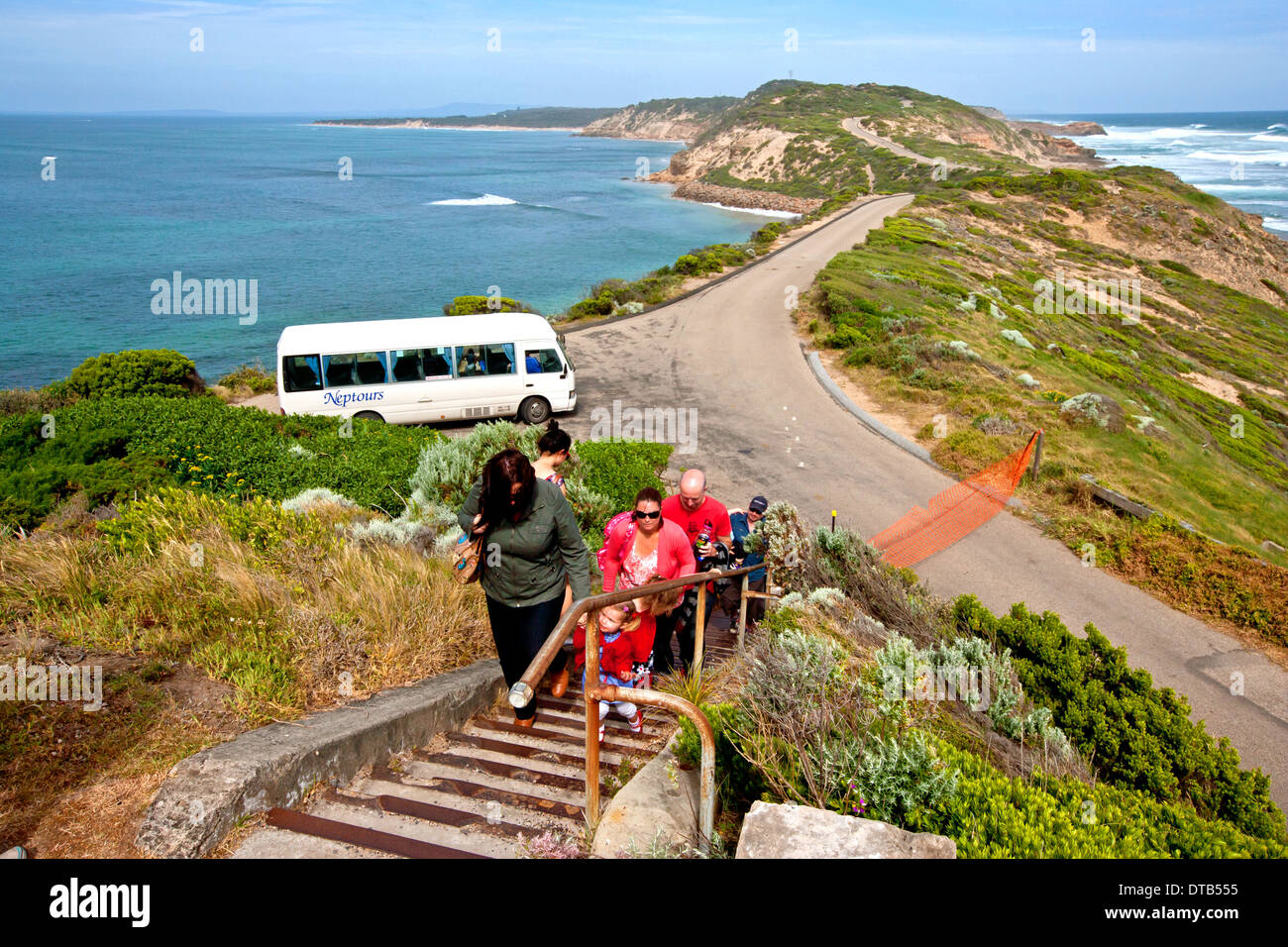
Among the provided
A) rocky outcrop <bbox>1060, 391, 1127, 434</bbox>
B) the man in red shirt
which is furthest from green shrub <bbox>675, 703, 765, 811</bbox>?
rocky outcrop <bbox>1060, 391, 1127, 434</bbox>

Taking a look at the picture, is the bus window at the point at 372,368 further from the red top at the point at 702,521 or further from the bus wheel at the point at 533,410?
the red top at the point at 702,521

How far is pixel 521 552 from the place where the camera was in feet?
14.7

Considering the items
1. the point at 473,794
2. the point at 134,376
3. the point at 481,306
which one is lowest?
the point at 473,794

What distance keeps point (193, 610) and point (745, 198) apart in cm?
9019

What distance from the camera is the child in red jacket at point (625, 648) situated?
16.0 feet

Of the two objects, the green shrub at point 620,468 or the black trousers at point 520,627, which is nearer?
the black trousers at point 520,627

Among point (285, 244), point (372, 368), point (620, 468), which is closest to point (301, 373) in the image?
point (372, 368)

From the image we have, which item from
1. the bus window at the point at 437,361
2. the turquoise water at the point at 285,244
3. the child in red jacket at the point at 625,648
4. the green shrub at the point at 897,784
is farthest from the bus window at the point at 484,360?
the turquoise water at the point at 285,244

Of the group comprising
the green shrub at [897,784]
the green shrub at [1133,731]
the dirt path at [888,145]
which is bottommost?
the green shrub at [1133,731]

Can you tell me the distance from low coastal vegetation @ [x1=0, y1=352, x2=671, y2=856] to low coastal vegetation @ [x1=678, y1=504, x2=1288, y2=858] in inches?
88.8

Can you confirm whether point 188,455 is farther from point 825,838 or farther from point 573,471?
point 825,838

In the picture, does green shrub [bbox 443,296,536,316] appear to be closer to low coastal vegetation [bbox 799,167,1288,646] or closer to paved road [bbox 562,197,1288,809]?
paved road [bbox 562,197,1288,809]

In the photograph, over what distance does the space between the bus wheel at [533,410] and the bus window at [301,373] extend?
12.8 feet

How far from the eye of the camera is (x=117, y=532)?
632 cm
